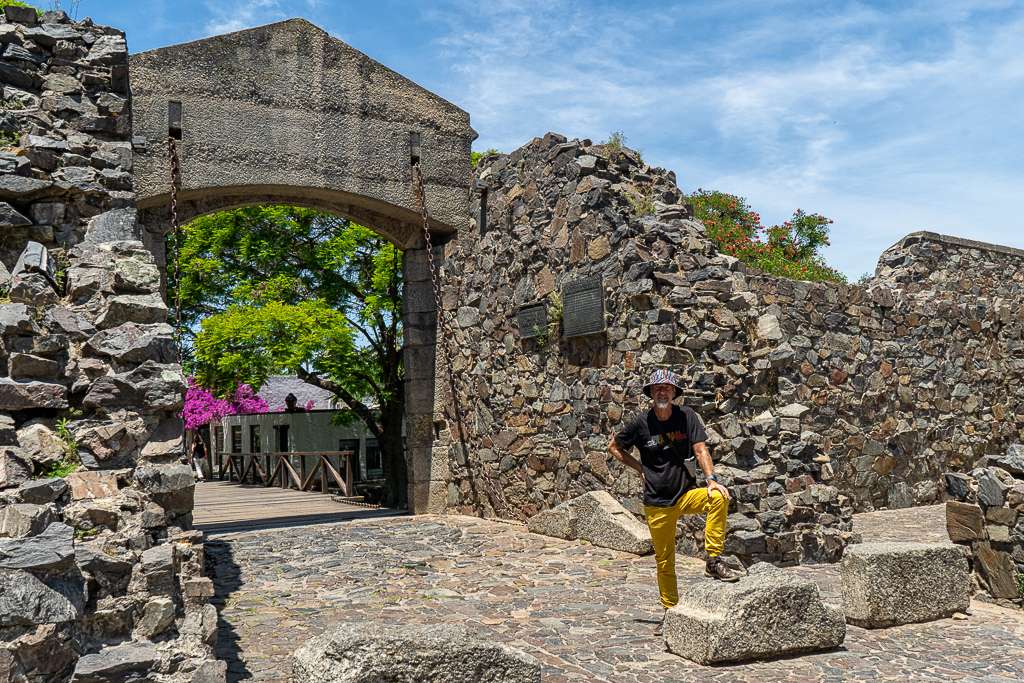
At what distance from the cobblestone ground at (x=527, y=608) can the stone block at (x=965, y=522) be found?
45cm

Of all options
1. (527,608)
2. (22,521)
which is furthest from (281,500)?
(22,521)

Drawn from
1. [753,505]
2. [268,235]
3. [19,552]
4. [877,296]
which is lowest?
[753,505]

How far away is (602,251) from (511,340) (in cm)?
185

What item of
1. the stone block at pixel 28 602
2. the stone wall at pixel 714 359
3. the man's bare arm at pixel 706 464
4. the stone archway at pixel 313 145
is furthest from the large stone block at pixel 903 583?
the stone archway at pixel 313 145

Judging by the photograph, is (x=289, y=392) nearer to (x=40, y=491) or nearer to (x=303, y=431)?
(x=303, y=431)

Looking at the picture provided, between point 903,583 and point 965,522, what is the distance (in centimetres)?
109

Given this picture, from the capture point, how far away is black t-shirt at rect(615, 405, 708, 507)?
17.0 feet

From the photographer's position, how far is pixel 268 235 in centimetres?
1616

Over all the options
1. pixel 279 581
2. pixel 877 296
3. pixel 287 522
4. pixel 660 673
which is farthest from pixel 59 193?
pixel 877 296

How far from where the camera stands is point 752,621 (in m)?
4.57

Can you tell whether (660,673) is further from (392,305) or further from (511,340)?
(392,305)

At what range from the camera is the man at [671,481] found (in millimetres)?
5020

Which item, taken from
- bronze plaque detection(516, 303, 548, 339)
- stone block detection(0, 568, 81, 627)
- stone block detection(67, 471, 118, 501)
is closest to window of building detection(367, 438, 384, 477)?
bronze plaque detection(516, 303, 548, 339)

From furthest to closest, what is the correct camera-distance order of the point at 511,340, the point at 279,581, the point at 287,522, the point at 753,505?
1. the point at 287,522
2. the point at 511,340
3. the point at 753,505
4. the point at 279,581
